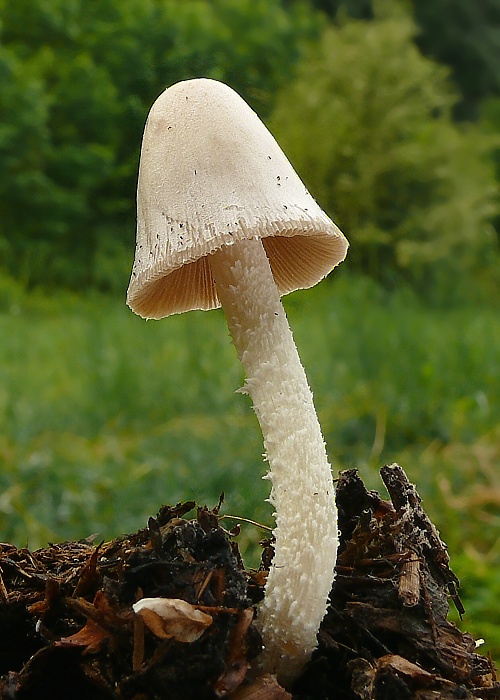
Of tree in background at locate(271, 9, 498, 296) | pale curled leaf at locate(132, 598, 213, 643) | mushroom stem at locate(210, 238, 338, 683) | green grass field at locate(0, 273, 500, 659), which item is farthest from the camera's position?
tree in background at locate(271, 9, 498, 296)

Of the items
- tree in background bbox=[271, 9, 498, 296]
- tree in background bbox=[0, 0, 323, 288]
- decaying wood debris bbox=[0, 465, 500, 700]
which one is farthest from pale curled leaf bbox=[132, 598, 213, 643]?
tree in background bbox=[271, 9, 498, 296]

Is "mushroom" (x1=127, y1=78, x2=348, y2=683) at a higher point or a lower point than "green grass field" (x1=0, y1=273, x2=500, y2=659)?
higher

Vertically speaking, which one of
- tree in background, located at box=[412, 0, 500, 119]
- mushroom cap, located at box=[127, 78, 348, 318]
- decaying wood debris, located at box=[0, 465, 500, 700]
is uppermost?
tree in background, located at box=[412, 0, 500, 119]

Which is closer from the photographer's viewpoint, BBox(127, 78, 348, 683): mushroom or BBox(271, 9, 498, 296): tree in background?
BBox(127, 78, 348, 683): mushroom

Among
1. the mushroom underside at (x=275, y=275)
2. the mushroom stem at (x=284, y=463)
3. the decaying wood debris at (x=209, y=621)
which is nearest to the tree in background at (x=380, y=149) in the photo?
the mushroom underside at (x=275, y=275)

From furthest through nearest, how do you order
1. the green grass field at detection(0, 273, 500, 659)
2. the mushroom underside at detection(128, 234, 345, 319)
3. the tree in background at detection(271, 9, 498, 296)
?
the tree in background at detection(271, 9, 498, 296)
the green grass field at detection(0, 273, 500, 659)
the mushroom underside at detection(128, 234, 345, 319)

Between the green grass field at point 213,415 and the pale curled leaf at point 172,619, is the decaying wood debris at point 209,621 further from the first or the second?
the green grass field at point 213,415

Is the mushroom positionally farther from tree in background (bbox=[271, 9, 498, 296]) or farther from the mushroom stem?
tree in background (bbox=[271, 9, 498, 296])
